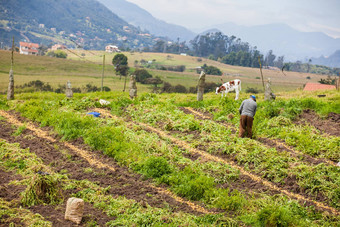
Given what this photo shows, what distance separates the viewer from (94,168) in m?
9.88

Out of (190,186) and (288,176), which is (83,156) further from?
(288,176)

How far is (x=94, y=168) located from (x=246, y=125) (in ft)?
20.8

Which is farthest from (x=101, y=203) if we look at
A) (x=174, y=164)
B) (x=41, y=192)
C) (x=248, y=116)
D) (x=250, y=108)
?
(x=250, y=108)

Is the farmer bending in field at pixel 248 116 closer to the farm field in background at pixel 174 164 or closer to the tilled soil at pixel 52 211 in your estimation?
the farm field in background at pixel 174 164

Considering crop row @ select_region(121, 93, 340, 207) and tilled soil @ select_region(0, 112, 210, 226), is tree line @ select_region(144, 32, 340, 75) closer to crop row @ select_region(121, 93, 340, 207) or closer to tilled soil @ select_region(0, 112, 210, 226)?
crop row @ select_region(121, 93, 340, 207)

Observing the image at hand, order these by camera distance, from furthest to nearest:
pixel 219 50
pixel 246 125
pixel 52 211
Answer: pixel 219 50
pixel 246 125
pixel 52 211

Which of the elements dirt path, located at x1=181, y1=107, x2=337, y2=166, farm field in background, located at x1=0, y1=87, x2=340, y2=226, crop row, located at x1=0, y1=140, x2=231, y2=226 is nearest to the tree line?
dirt path, located at x1=181, y1=107, x2=337, y2=166

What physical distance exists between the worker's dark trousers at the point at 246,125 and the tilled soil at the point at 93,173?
530 cm

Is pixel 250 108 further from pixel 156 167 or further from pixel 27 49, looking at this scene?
pixel 27 49

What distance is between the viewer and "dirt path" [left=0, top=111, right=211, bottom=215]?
8.05 m

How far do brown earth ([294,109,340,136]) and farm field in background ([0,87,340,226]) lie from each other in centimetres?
5

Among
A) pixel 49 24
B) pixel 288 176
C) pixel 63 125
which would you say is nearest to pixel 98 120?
pixel 63 125

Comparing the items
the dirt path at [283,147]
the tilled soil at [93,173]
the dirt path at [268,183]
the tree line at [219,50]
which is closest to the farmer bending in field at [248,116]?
the dirt path at [283,147]

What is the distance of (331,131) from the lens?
14086 millimetres
